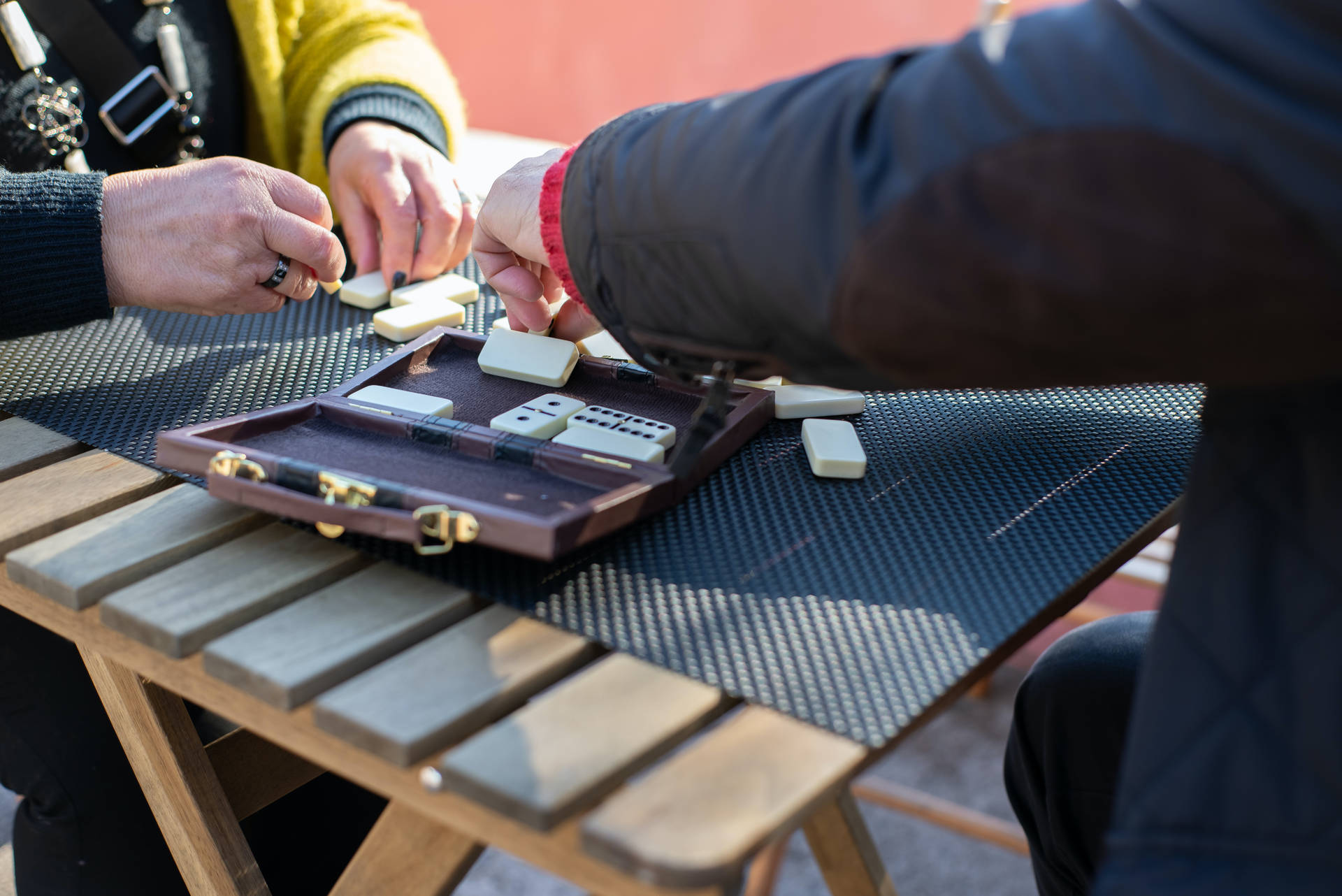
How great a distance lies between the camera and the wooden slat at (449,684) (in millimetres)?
530

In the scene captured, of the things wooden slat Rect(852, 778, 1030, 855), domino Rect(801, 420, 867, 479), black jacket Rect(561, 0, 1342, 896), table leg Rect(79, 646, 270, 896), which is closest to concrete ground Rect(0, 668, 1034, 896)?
wooden slat Rect(852, 778, 1030, 855)

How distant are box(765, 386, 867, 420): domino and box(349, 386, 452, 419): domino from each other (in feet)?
0.89

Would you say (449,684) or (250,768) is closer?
(449,684)

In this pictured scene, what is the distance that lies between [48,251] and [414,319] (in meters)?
0.32

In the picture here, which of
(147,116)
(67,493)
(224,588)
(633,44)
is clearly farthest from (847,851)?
(633,44)

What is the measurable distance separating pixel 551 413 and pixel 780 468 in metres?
0.19

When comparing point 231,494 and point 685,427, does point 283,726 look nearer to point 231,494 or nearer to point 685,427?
point 231,494

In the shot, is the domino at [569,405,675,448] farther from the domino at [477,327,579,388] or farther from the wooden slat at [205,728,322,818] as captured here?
the wooden slat at [205,728,322,818]

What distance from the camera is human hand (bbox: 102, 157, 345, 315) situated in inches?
38.0

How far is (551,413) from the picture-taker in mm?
845

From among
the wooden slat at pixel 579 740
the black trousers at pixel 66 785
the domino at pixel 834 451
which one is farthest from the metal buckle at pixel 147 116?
the wooden slat at pixel 579 740

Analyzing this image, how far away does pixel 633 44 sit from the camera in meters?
2.72

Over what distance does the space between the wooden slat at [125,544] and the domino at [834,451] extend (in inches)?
16.1

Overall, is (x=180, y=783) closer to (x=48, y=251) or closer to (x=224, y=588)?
(x=224, y=588)
